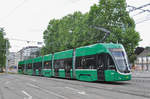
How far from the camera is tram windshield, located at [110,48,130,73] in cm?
1647

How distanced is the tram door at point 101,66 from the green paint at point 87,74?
599 mm

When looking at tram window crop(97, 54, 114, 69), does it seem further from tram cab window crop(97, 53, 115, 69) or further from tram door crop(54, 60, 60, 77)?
tram door crop(54, 60, 60, 77)

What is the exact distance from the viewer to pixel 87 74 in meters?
19.6

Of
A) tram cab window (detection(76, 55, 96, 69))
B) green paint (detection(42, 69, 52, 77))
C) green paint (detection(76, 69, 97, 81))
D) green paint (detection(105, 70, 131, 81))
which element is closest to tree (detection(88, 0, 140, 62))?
green paint (detection(42, 69, 52, 77))

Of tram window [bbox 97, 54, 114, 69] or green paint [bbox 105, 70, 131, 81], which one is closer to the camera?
green paint [bbox 105, 70, 131, 81]

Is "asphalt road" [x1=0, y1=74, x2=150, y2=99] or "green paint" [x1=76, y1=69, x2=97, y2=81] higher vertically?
"green paint" [x1=76, y1=69, x2=97, y2=81]

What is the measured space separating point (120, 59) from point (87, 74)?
4.05m

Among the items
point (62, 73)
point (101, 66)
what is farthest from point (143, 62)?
point (101, 66)

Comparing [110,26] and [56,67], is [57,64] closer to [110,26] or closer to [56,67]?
[56,67]

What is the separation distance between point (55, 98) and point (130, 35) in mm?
29900

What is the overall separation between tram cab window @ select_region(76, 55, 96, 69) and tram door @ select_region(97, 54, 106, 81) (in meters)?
0.79

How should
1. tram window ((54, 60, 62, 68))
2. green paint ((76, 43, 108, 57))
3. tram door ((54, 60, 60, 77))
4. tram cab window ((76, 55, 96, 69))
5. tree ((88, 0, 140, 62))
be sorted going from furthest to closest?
tree ((88, 0, 140, 62))
tram door ((54, 60, 60, 77))
tram window ((54, 60, 62, 68))
tram cab window ((76, 55, 96, 69))
green paint ((76, 43, 108, 57))

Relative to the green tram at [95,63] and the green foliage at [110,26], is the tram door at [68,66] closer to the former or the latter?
the green tram at [95,63]

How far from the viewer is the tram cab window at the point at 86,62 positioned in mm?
18706
